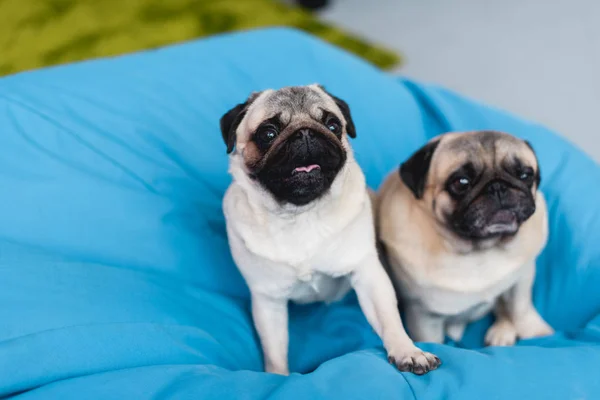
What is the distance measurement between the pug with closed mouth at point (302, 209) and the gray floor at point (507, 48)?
1.73 metres

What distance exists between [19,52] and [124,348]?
2497 mm

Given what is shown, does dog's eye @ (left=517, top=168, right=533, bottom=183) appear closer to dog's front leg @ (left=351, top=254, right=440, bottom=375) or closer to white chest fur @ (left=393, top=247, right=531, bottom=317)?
white chest fur @ (left=393, top=247, right=531, bottom=317)

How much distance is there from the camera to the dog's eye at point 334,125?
1498 mm

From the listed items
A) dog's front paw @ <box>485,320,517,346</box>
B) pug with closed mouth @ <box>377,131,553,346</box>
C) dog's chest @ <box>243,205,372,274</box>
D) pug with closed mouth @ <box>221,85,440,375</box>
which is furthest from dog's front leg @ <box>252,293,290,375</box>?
dog's front paw @ <box>485,320,517,346</box>

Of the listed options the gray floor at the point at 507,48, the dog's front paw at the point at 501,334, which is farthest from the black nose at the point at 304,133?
the gray floor at the point at 507,48

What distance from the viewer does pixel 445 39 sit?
382 centimetres

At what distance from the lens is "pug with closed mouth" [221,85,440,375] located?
1419mm

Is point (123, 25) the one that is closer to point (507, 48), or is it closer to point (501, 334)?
point (507, 48)

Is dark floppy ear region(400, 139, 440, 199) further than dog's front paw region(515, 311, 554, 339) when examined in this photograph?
No

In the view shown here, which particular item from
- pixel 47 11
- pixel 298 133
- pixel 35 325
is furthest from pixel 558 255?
pixel 47 11

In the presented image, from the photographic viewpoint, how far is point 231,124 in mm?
1540

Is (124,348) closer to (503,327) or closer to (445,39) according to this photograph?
(503,327)

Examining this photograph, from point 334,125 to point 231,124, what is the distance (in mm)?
232

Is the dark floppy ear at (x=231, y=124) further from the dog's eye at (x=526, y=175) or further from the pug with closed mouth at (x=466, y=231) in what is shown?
the dog's eye at (x=526, y=175)
